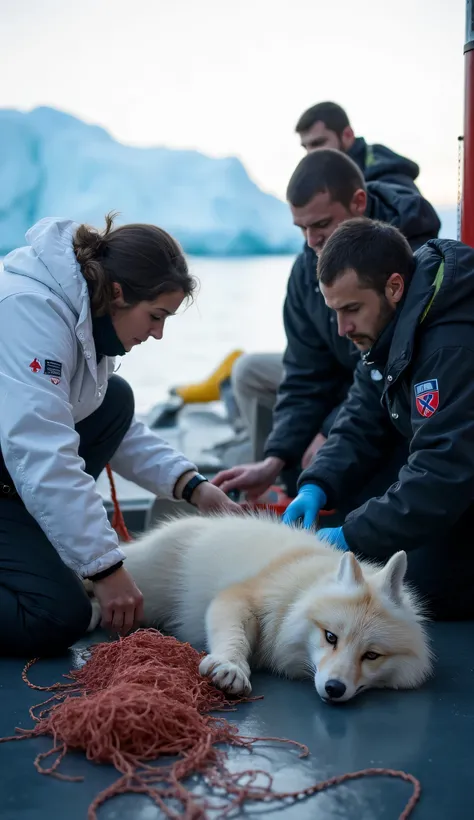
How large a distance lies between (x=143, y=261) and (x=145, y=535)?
3.01 ft

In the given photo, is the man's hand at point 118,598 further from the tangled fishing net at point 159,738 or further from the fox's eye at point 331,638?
the fox's eye at point 331,638

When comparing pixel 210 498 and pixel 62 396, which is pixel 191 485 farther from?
pixel 62 396

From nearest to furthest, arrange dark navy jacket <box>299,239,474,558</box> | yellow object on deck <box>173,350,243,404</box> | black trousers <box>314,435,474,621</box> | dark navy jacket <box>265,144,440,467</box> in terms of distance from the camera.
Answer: dark navy jacket <box>299,239,474,558</box>, black trousers <box>314,435,474,621</box>, dark navy jacket <box>265,144,440,467</box>, yellow object on deck <box>173,350,243,404</box>

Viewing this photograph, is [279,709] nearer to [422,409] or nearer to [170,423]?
[422,409]

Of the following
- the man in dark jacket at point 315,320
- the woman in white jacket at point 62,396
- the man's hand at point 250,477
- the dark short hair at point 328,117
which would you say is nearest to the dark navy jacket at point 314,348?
the man in dark jacket at point 315,320

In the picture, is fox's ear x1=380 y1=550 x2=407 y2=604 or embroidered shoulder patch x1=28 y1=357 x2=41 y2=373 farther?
embroidered shoulder patch x1=28 y1=357 x2=41 y2=373

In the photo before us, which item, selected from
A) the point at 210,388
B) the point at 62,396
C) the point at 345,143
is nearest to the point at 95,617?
the point at 62,396

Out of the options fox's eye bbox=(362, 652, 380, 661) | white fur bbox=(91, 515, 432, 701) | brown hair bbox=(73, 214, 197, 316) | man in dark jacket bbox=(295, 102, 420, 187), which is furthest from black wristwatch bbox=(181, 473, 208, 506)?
man in dark jacket bbox=(295, 102, 420, 187)

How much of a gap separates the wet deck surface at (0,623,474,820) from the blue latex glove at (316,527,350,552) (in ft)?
1.47

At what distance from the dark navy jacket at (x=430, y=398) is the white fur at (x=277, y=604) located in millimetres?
145

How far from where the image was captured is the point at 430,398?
2.18 metres

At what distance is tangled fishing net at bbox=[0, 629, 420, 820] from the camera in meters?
1.33

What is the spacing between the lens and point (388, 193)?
3.33 metres

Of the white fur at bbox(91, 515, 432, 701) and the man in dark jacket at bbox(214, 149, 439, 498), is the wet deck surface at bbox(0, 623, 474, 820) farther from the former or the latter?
the man in dark jacket at bbox(214, 149, 439, 498)
